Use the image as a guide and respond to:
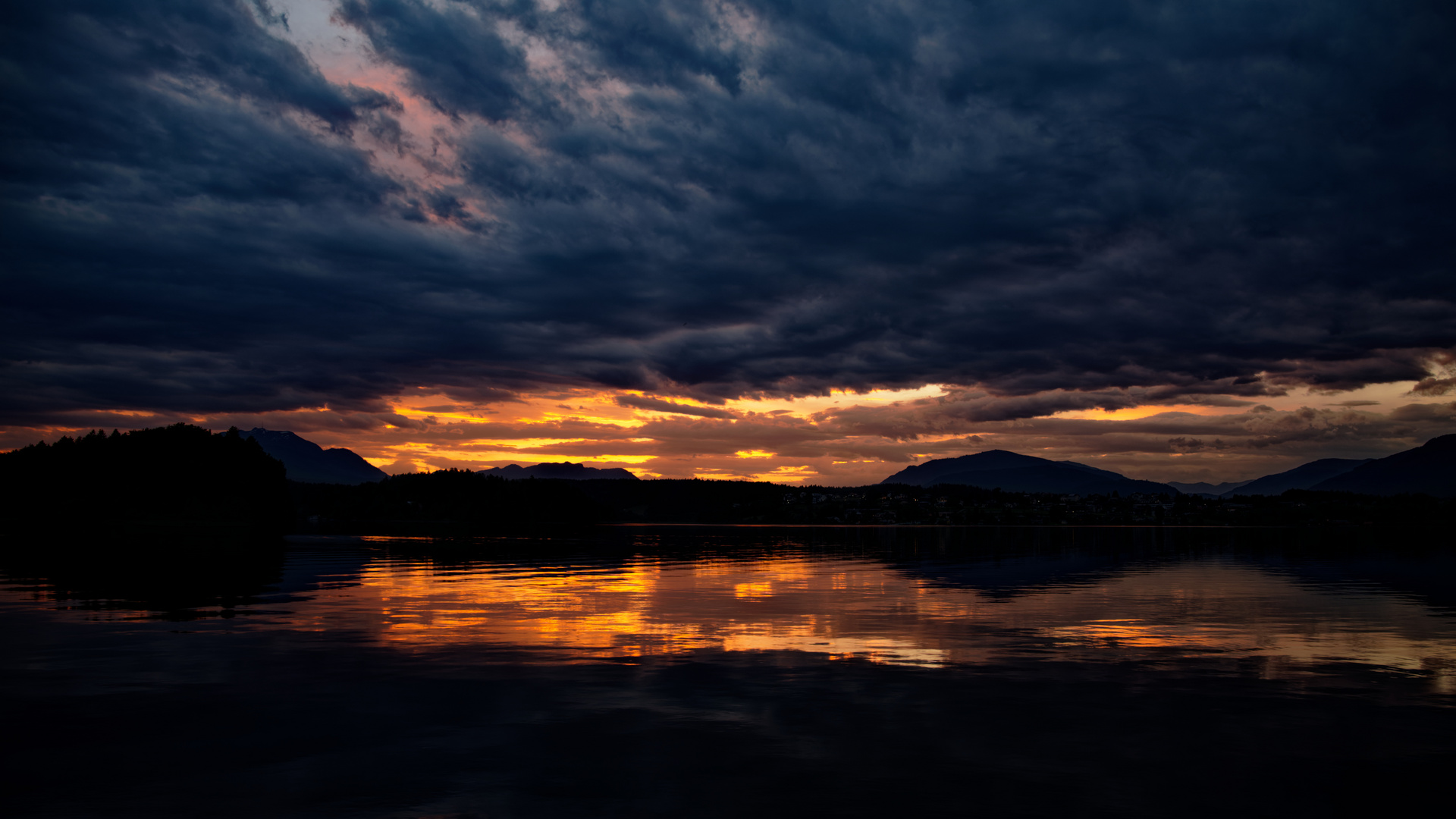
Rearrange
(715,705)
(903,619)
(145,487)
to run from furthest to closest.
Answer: (145,487), (903,619), (715,705)

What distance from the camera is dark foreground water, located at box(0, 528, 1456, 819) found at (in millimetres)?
15438

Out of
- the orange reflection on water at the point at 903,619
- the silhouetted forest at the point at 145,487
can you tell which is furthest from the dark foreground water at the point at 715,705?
the silhouetted forest at the point at 145,487

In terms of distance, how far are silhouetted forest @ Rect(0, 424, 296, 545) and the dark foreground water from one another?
507 feet

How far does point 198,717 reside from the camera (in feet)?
67.4

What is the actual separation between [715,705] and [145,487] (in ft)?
674

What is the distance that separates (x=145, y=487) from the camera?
183250 mm

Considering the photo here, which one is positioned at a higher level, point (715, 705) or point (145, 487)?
point (145, 487)

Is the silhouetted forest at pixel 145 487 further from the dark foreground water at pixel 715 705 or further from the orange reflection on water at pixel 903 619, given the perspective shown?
the dark foreground water at pixel 715 705

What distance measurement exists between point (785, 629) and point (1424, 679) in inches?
853

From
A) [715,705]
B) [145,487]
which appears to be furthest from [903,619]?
[145,487]

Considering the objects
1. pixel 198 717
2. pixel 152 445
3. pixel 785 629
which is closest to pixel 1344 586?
pixel 785 629

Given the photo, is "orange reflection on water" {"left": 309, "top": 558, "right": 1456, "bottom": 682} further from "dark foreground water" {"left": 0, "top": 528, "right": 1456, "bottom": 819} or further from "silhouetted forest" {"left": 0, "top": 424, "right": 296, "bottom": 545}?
"silhouetted forest" {"left": 0, "top": 424, "right": 296, "bottom": 545}

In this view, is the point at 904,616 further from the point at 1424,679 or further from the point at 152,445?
the point at 152,445

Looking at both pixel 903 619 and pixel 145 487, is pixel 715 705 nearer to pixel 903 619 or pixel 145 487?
pixel 903 619
